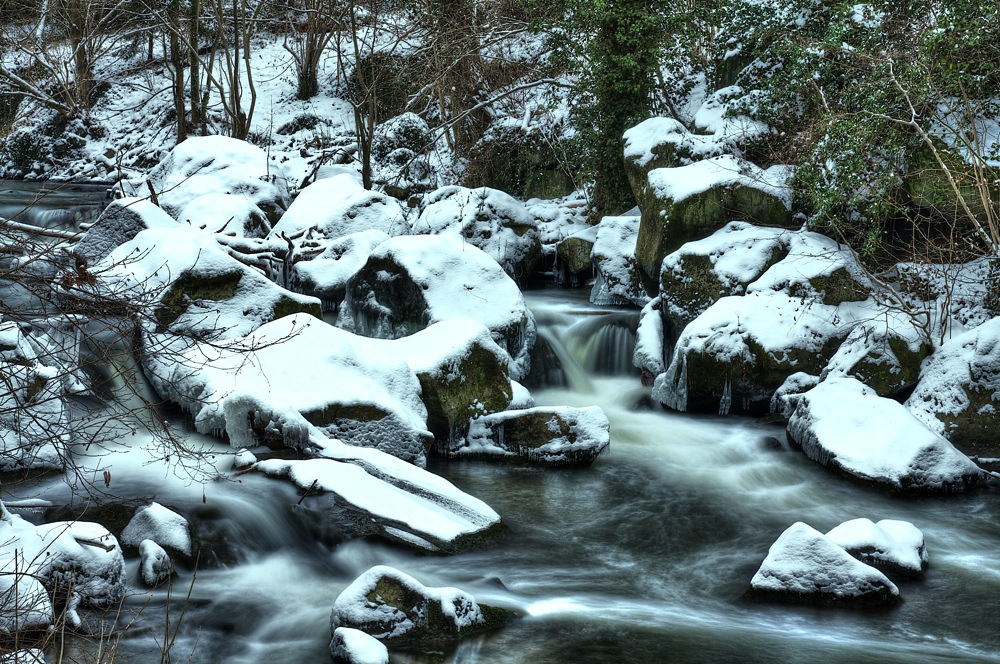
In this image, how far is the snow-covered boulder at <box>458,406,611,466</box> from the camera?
27.9 ft

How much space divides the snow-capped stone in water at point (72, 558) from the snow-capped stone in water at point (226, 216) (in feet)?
24.0

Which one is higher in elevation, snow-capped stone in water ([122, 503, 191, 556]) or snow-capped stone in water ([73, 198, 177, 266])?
snow-capped stone in water ([73, 198, 177, 266])

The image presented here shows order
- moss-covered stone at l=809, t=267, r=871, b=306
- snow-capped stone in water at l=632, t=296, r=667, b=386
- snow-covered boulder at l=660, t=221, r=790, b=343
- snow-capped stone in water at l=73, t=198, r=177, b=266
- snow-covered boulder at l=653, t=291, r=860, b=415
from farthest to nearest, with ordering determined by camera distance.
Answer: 1. snow-covered boulder at l=660, t=221, r=790, b=343
2. snow-capped stone in water at l=632, t=296, r=667, b=386
3. snow-capped stone in water at l=73, t=198, r=177, b=266
4. moss-covered stone at l=809, t=267, r=871, b=306
5. snow-covered boulder at l=653, t=291, r=860, b=415

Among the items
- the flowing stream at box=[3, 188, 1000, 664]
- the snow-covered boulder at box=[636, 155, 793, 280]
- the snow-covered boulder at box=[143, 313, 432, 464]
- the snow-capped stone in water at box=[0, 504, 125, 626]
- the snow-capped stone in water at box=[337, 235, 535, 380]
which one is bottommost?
the flowing stream at box=[3, 188, 1000, 664]

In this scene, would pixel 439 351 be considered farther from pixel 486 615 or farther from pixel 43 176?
pixel 43 176

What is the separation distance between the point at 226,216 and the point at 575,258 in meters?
5.44

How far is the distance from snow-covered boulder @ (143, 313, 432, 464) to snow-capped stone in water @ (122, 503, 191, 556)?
1511mm

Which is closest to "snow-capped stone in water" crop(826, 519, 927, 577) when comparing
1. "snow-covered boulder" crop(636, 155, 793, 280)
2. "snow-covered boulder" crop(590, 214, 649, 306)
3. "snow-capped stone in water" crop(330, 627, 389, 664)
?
"snow-capped stone in water" crop(330, 627, 389, 664)

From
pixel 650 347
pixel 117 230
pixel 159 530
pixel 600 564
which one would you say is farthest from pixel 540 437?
pixel 117 230

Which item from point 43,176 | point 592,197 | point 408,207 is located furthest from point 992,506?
point 43,176

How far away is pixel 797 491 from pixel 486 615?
153 inches

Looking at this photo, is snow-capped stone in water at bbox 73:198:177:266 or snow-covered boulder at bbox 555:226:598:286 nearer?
snow-capped stone in water at bbox 73:198:177:266

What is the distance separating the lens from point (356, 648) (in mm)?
4785

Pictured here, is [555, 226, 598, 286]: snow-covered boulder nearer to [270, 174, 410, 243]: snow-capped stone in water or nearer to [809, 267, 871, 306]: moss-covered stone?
[270, 174, 410, 243]: snow-capped stone in water
